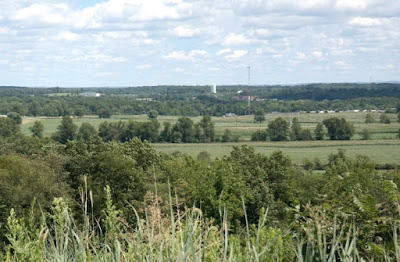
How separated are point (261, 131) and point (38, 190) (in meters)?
86.9

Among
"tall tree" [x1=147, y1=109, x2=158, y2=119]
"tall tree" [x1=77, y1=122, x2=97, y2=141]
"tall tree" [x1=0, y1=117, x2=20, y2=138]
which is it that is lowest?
"tall tree" [x1=147, y1=109, x2=158, y2=119]

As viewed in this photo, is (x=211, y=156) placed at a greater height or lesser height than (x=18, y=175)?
lesser

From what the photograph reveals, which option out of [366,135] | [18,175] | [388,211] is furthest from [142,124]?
[388,211]

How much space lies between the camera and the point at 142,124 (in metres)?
125

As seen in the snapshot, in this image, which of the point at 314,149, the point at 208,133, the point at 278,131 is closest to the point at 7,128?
the point at 208,133

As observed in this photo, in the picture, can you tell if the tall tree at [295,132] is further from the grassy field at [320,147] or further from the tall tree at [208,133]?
the tall tree at [208,133]

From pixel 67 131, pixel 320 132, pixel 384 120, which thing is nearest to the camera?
pixel 320 132

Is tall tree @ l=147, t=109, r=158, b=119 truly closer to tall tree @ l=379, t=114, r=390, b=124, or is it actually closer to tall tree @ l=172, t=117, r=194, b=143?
tall tree @ l=172, t=117, r=194, b=143

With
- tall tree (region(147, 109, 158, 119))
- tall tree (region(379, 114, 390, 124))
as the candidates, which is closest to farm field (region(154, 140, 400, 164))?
tall tree (region(379, 114, 390, 124))

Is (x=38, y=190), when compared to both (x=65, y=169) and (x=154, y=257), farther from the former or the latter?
(x=154, y=257)

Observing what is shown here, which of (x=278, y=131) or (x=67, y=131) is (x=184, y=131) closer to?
(x=278, y=131)

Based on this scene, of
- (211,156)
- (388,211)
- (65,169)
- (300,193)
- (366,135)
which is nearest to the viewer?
(388,211)

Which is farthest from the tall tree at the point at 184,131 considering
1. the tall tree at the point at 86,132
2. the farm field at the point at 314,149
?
the tall tree at the point at 86,132

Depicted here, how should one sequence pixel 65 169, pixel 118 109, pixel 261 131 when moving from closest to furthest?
pixel 65 169, pixel 261 131, pixel 118 109
